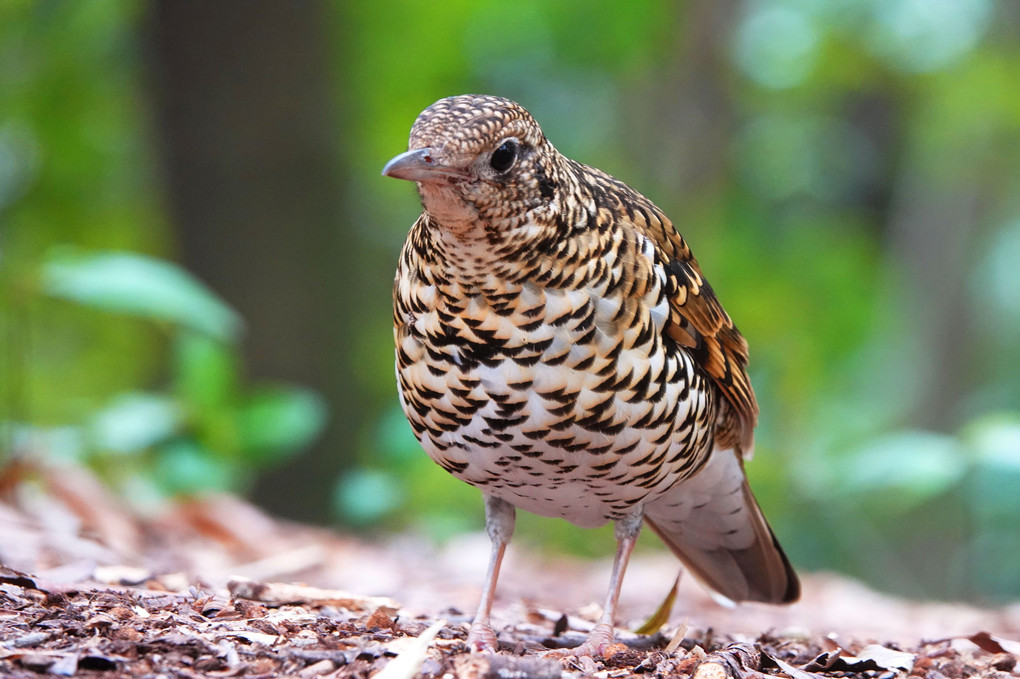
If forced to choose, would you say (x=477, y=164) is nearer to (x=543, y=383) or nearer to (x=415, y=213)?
(x=543, y=383)

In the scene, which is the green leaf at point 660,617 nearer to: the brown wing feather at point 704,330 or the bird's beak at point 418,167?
the brown wing feather at point 704,330

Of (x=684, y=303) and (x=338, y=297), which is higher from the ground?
(x=338, y=297)

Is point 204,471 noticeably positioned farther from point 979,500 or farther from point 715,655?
point 979,500

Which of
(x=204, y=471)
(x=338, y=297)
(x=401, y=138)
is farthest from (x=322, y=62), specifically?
(x=204, y=471)

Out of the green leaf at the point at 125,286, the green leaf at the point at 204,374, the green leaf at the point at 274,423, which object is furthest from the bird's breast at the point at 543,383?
the green leaf at the point at 204,374

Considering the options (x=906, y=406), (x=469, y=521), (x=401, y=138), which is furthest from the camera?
(x=906, y=406)

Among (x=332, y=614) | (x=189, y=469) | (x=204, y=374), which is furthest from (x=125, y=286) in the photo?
(x=332, y=614)

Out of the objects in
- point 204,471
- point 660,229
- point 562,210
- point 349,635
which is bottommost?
point 349,635

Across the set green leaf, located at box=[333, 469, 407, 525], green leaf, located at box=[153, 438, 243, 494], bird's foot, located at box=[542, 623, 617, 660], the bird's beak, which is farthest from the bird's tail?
green leaf, located at box=[153, 438, 243, 494]
